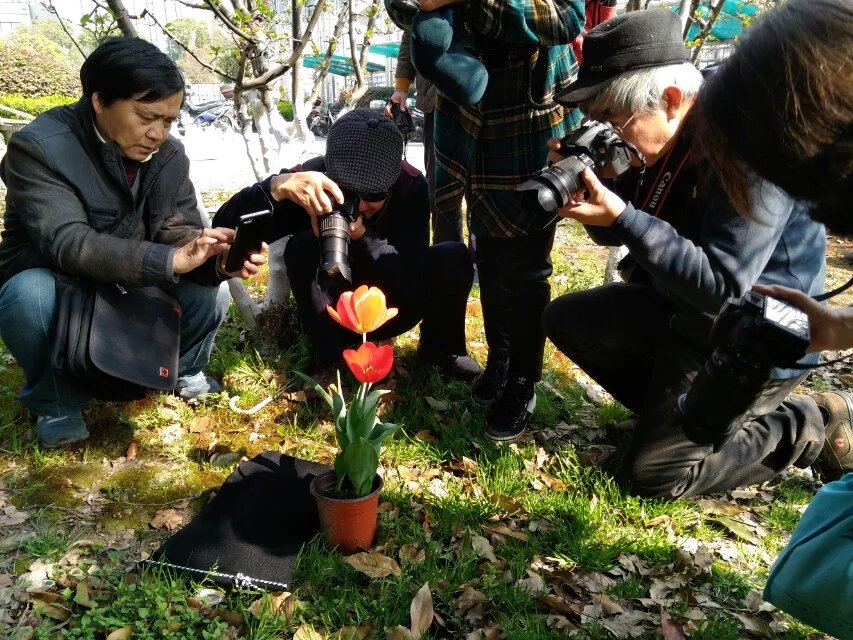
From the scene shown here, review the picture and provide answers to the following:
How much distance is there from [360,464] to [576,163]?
43.3 inches

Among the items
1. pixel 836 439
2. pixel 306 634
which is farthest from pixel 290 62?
pixel 836 439

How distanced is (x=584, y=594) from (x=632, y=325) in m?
1.06

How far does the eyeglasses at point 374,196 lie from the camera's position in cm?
262

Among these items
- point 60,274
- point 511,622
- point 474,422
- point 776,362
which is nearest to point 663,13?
point 776,362

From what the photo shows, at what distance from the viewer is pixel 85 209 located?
2459mm

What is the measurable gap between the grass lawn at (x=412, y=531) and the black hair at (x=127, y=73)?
1278 mm

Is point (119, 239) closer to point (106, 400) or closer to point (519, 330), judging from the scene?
point (106, 400)

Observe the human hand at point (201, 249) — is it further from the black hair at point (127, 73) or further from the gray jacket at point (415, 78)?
the gray jacket at point (415, 78)

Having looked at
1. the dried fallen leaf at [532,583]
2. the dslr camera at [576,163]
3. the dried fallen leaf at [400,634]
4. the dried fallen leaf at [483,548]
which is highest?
the dslr camera at [576,163]

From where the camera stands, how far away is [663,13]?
6.77 feet

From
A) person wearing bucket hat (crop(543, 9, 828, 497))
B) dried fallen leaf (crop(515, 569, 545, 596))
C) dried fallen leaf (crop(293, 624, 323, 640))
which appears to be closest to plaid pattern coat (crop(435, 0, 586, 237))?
person wearing bucket hat (crop(543, 9, 828, 497))

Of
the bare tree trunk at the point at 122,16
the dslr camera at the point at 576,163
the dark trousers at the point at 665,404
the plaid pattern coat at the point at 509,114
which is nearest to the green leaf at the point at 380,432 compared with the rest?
the dslr camera at the point at 576,163

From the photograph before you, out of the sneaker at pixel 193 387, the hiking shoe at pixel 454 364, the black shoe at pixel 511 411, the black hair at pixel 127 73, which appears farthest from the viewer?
the hiking shoe at pixel 454 364

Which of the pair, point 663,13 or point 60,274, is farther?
point 60,274
